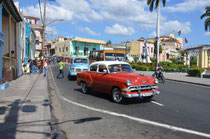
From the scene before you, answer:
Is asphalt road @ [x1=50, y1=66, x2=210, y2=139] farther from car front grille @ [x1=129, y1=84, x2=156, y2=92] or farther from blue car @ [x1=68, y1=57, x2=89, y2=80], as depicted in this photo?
blue car @ [x1=68, y1=57, x2=89, y2=80]

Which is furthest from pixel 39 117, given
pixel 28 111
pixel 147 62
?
pixel 147 62

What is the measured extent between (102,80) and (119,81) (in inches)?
51.0

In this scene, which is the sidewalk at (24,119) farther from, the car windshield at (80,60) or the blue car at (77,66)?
the car windshield at (80,60)

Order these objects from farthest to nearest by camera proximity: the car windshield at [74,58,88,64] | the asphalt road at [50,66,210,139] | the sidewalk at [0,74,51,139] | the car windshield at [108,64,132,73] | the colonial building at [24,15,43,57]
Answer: the colonial building at [24,15,43,57] < the car windshield at [74,58,88,64] < the car windshield at [108,64,132,73] < the asphalt road at [50,66,210,139] < the sidewalk at [0,74,51,139]

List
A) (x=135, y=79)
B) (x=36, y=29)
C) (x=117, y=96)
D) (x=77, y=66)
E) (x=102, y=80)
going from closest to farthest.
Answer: (x=135, y=79) < (x=117, y=96) < (x=102, y=80) < (x=77, y=66) < (x=36, y=29)

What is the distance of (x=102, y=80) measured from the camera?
29.6 feet

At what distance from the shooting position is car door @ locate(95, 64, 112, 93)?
8680mm

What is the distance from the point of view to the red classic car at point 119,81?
7.68 metres

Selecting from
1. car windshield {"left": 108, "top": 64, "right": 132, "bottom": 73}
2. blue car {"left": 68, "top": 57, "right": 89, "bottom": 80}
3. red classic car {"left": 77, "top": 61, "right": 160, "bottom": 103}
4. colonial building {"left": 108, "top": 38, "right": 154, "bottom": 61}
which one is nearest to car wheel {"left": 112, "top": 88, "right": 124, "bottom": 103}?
red classic car {"left": 77, "top": 61, "right": 160, "bottom": 103}

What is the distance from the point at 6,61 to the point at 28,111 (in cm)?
930

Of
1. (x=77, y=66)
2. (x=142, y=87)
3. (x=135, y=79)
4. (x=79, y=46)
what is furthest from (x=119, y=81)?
(x=79, y=46)

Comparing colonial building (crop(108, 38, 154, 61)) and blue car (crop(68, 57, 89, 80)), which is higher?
colonial building (crop(108, 38, 154, 61))

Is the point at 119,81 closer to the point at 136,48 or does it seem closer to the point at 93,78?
the point at 93,78

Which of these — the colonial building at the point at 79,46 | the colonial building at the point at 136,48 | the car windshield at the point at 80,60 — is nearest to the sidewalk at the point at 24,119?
the car windshield at the point at 80,60
